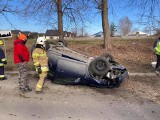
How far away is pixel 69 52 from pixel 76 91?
1319 millimetres

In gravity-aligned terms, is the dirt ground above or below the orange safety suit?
below

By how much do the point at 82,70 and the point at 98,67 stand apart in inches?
19.0

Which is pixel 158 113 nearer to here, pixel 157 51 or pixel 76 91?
pixel 76 91

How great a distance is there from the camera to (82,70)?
28.8 feet

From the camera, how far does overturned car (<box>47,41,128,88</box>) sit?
28.7ft

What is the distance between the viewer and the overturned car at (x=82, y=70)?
873 cm

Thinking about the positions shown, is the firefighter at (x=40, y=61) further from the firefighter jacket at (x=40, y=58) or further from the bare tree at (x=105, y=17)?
the bare tree at (x=105, y=17)

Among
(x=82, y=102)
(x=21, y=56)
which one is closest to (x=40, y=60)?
(x=21, y=56)

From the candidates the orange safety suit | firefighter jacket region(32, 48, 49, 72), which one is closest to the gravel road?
the orange safety suit

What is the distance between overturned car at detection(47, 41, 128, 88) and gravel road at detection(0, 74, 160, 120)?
0.24 meters

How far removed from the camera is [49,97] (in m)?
7.87

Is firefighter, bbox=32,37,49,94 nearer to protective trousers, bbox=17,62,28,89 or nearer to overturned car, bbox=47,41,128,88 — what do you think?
protective trousers, bbox=17,62,28,89

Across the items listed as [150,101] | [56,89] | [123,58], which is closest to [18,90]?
[56,89]

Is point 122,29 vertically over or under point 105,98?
over
